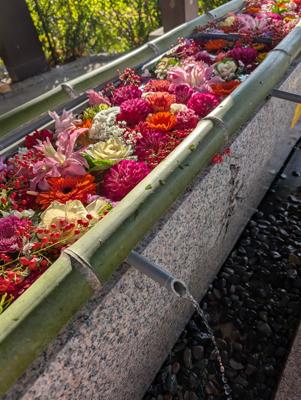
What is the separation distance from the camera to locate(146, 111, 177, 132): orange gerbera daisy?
8.07ft

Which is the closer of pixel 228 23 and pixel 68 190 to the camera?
pixel 68 190

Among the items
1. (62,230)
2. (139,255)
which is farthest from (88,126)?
(139,255)

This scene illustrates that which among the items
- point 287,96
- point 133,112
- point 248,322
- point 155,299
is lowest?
point 248,322

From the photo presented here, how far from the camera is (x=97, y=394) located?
1749 millimetres

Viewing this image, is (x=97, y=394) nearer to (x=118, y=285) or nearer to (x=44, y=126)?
(x=118, y=285)

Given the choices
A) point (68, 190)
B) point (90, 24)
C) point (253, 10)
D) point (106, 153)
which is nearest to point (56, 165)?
point (68, 190)

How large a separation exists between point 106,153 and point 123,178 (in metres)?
0.35

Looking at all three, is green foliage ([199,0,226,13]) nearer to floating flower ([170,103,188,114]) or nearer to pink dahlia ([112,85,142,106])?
pink dahlia ([112,85,142,106])

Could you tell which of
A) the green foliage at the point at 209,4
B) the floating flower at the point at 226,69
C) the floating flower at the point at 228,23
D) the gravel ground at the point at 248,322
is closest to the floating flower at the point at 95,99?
the floating flower at the point at 226,69

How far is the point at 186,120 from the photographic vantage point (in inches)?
98.4

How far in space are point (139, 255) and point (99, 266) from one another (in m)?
0.26

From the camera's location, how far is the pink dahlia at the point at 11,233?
1723 millimetres

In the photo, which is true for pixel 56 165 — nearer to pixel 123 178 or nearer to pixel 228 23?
pixel 123 178

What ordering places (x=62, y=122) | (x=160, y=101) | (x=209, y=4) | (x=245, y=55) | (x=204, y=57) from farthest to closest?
(x=209, y=4)
(x=204, y=57)
(x=245, y=55)
(x=160, y=101)
(x=62, y=122)
